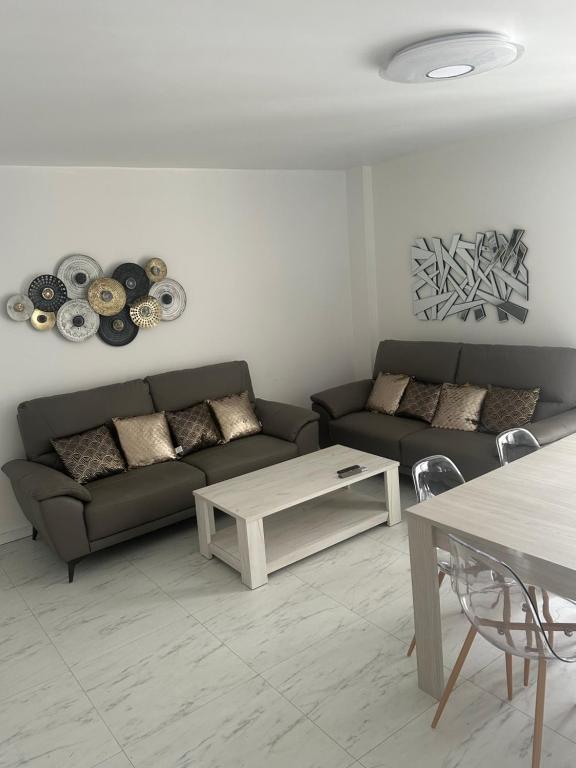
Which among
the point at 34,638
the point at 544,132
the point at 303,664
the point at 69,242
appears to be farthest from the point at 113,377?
the point at 544,132

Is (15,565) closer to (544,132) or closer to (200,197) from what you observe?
(200,197)

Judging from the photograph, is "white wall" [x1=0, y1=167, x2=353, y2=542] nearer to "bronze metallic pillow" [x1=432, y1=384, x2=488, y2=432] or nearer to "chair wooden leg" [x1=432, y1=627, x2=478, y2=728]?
"bronze metallic pillow" [x1=432, y1=384, x2=488, y2=432]

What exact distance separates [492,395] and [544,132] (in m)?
1.85

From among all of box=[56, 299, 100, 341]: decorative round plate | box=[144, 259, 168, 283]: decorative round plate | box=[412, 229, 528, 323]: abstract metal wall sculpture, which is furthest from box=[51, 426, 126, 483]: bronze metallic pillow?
box=[412, 229, 528, 323]: abstract metal wall sculpture

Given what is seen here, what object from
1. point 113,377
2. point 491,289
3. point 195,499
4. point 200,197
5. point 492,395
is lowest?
point 195,499

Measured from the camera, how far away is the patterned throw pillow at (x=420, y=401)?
446 cm

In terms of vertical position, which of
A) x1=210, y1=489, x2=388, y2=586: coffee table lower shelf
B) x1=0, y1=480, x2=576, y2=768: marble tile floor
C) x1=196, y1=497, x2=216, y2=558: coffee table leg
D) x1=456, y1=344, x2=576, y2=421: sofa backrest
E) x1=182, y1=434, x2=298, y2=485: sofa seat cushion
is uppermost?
x1=456, y1=344, x2=576, y2=421: sofa backrest

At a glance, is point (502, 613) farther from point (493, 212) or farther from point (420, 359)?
point (493, 212)

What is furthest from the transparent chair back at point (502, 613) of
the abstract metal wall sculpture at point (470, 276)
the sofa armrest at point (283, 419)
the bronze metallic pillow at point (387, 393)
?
the abstract metal wall sculpture at point (470, 276)

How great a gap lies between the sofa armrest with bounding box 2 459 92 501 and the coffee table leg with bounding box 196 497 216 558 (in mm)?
636

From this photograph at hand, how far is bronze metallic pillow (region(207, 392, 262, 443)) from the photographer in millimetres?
4422

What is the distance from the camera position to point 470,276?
4766 millimetres

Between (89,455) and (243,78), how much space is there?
2.43 metres

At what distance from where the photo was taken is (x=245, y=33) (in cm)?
207
